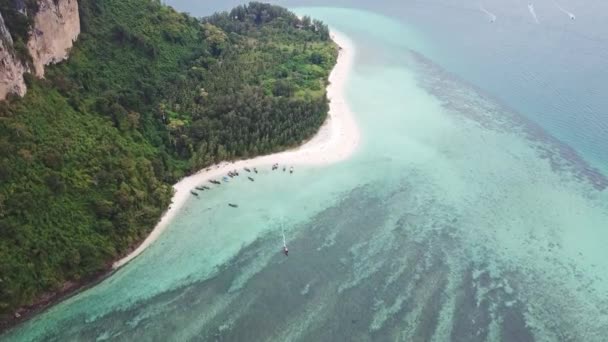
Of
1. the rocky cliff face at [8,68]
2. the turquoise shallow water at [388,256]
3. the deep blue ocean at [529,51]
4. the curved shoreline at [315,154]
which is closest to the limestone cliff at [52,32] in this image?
the rocky cliff face at [8,68]

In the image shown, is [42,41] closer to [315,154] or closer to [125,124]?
[125,124]

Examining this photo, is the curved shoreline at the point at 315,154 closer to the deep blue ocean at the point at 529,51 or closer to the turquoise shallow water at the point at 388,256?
Answer: the turquoise shallow water at the point at 388,256

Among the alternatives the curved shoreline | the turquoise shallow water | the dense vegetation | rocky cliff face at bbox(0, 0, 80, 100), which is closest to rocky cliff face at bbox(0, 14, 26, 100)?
rocky cliff face at bbox(0, 0, 80, 100)

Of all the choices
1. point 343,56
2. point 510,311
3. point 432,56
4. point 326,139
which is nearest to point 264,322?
point 510,311

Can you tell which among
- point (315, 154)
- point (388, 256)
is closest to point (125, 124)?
point (315, 154)

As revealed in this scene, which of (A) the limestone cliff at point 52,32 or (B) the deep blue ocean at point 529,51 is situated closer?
(A) the limestone cliff at point 52,32

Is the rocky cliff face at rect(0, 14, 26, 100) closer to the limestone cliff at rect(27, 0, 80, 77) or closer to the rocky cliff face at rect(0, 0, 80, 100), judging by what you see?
the rocky cliff face at rect(0, 0, 80, 100)
